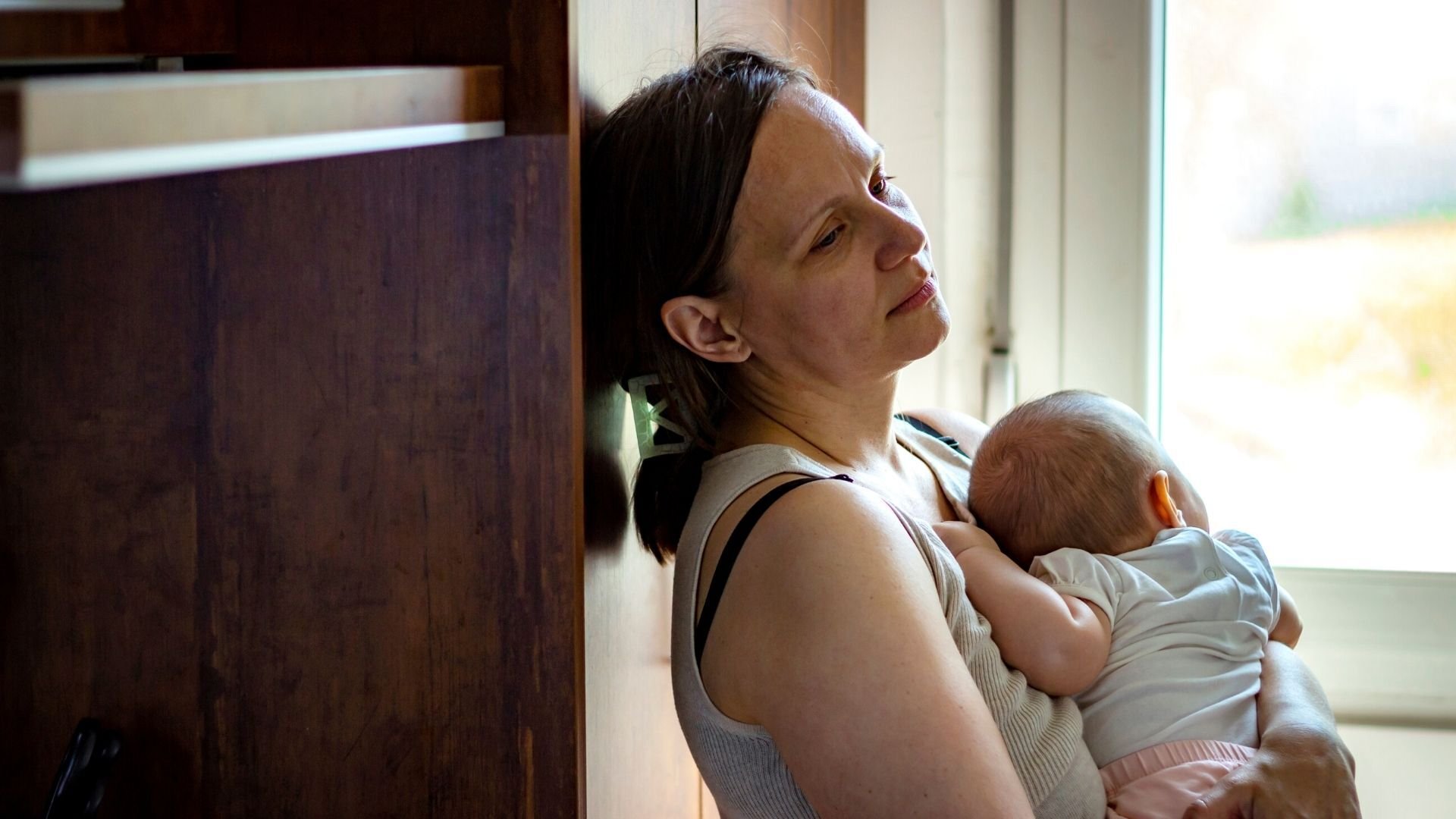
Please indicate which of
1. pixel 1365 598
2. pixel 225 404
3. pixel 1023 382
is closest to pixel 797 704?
pixel 225 404

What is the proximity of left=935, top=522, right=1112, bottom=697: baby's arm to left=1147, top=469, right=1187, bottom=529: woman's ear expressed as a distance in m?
0.16

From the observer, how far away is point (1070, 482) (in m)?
1.08

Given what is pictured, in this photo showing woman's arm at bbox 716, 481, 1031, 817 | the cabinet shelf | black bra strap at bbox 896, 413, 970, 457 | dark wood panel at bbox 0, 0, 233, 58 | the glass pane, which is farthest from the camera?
the glass pane

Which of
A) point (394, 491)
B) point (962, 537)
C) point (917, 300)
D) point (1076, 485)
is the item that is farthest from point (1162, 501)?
point (394, 491)

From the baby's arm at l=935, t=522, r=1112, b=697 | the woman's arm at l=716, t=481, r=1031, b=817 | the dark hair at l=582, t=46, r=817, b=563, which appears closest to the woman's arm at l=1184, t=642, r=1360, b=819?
the baby's arm at l=935, t=522, r=1112, b=697

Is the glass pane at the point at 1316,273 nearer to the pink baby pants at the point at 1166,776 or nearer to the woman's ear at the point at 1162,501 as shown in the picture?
the woman's ear at the point at 1162,501

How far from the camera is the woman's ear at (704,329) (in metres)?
0.99

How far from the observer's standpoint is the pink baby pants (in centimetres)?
92

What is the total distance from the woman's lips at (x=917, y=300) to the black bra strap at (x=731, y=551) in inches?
7.9

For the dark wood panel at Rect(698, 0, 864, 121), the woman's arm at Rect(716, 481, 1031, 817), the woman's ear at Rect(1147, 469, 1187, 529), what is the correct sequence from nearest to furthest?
the woman's arm at Rect(716, 481, 1031, 817) → the woman's ear at Rect(1147, 469, 1187, 529) → the dark wood panel at Rect(698, 0, 864, 121)

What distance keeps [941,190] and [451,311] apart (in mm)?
1236

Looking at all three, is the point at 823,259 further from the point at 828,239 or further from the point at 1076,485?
the point at 1076,485

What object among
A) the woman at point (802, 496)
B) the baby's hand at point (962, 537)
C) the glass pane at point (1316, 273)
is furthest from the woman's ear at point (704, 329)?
the glass pane at point (1316, 273)

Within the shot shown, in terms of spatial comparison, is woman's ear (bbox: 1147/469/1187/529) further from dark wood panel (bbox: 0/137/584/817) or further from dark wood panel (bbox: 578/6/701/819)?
dark wood panel (bbox: 0/137/584/817)
